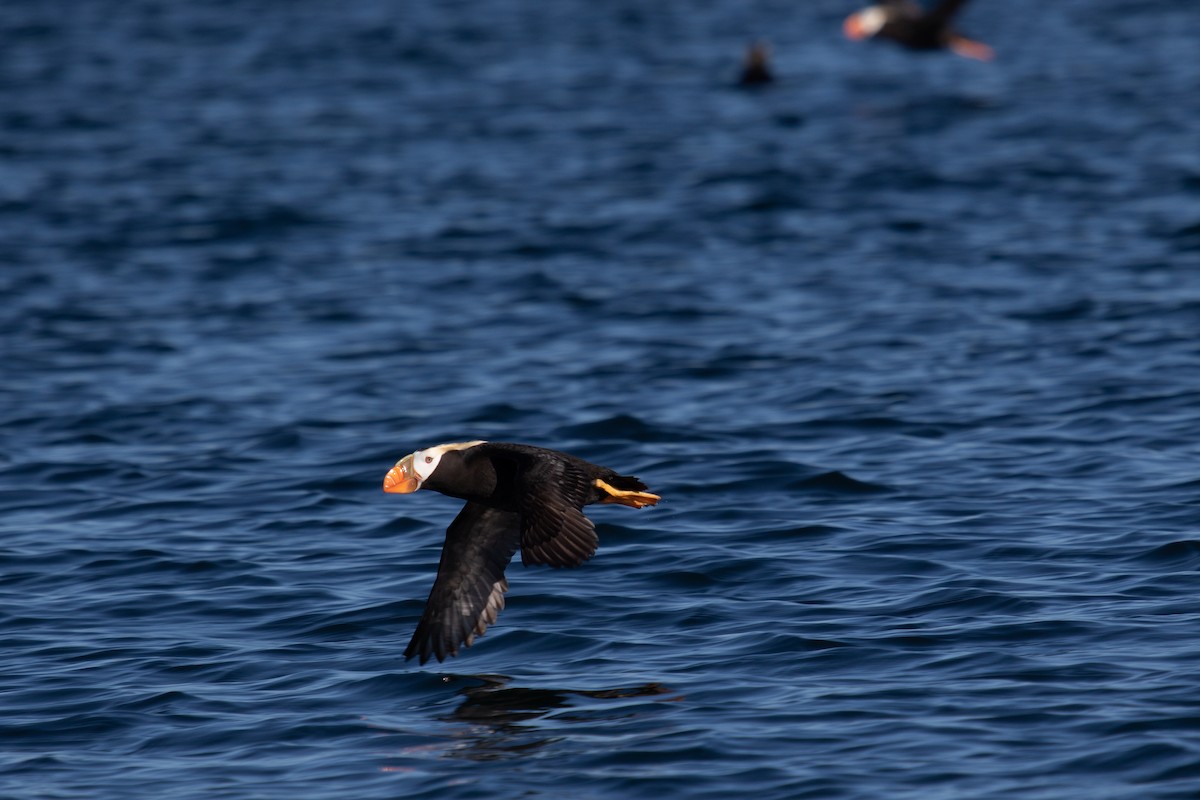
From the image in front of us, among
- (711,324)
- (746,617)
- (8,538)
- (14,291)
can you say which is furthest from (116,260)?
(746,617)

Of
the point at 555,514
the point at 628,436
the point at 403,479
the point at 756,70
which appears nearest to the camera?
the point at 555,514

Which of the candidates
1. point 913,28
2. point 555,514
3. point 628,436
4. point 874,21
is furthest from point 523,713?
point 874,21

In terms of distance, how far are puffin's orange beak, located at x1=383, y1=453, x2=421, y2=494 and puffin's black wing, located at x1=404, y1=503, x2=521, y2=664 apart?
71 centimetres

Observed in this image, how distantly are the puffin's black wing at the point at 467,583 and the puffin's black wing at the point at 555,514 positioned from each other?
2.83 ft

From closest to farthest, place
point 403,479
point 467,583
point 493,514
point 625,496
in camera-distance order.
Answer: point 403,479, point 625,496, point 467,583, point 493,514

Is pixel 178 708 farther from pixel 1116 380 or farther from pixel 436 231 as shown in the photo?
pixel 436 231

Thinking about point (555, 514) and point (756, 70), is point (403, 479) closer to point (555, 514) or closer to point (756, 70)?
point (555, 514)

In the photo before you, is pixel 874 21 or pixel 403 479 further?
pixel 874 21

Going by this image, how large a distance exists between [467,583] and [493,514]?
0.50m

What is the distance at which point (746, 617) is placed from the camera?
8.69 meters

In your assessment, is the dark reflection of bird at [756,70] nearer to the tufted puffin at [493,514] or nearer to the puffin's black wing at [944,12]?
the puffin's black wing at [944,12]

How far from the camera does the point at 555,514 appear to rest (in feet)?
25.1

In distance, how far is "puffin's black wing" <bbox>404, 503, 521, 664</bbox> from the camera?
823cm

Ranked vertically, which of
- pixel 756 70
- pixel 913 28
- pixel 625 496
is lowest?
pixel 625 496
